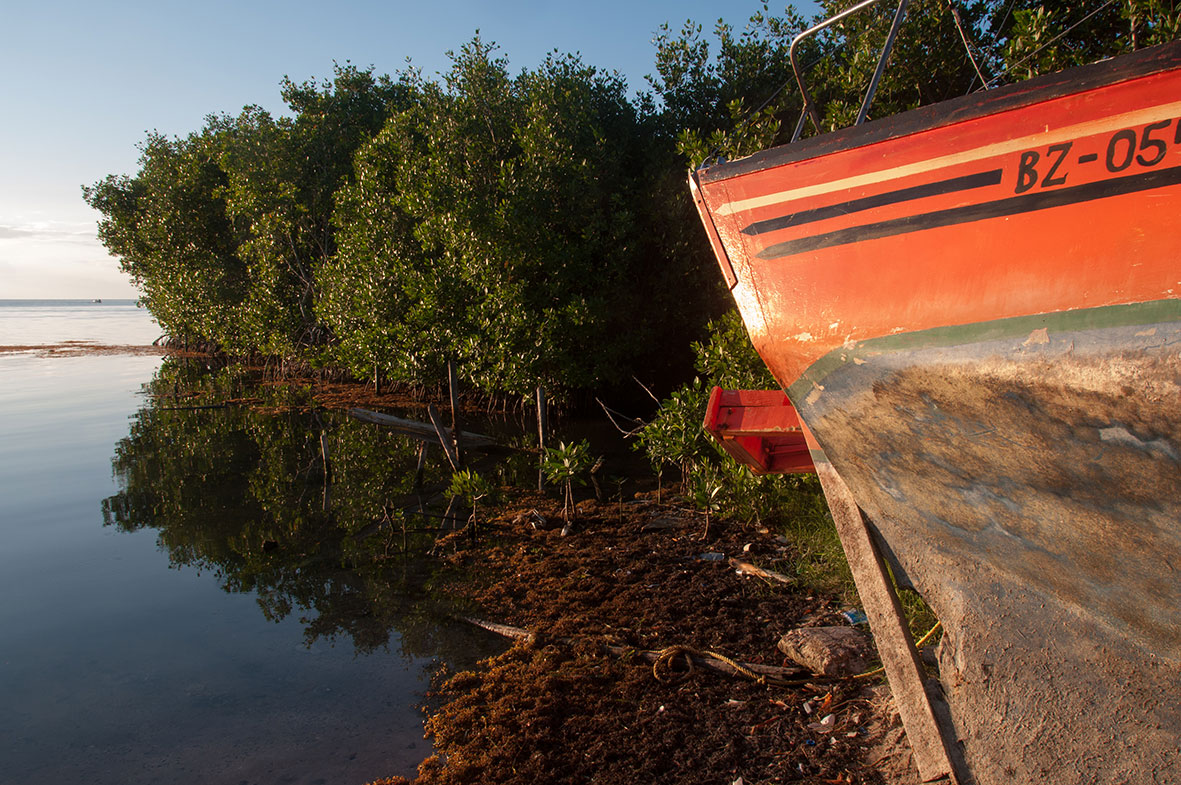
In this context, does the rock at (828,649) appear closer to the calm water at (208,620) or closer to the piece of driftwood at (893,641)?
the piece of driftwood at (893,641)

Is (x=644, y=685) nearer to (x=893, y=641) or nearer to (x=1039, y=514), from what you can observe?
(x=893, y=641)

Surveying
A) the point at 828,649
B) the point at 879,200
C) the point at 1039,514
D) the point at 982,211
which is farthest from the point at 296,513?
the point at 982,211

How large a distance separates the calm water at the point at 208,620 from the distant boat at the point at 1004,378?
3048mm

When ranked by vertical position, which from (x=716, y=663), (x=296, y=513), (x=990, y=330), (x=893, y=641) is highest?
(x=990, y=330)

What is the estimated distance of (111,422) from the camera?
15539 mm

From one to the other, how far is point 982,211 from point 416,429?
12212 millimetres

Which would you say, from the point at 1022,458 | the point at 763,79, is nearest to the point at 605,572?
the point at 1022,458

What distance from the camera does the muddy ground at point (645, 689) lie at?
3.76 metres

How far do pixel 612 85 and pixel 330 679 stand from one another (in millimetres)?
14044

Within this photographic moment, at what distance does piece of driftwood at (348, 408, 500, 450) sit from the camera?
12500 millimetres

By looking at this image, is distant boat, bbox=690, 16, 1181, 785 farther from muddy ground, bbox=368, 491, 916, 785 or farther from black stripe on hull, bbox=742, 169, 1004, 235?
muddy ground, bbox=368, 491, 916, 785

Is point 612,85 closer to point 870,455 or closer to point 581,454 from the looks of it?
point 581,454

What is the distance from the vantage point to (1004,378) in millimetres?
2607

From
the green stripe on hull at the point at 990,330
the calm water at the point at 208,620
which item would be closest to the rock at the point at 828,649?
the green stripe on hull at the point at 990,330
